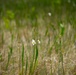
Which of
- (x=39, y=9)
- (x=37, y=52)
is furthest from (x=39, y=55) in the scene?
(x=39, y=9)

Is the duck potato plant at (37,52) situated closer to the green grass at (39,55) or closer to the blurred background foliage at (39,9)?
the green grass at (39,55)

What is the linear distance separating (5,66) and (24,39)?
863 millimetres

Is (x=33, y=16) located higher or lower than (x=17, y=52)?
higher

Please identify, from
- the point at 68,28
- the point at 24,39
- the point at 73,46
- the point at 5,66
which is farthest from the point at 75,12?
the point at 5,66

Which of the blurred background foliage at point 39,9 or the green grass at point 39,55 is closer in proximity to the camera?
the green grass at point 39,55

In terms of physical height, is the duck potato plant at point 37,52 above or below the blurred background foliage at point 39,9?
below

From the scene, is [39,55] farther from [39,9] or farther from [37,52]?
[39,9]

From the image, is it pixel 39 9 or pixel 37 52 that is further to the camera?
pixel 39 9

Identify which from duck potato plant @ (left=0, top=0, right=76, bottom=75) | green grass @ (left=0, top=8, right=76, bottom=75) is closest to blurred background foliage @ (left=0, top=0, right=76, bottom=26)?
duck potato plant @ (left=0, top=0, right=76, bottom=75)

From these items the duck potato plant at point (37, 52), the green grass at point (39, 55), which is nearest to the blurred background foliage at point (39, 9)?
the duck potato plant at point (37, 52)

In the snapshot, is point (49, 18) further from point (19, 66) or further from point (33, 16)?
point (19, 66)

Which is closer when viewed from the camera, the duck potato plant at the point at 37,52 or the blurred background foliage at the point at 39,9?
Result: the duck potato plant at the point at 37,52

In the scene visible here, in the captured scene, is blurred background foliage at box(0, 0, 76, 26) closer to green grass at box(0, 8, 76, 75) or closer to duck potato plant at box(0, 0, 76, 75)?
duck potato plant at box(0, 0, 76, 75)

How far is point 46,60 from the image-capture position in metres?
2.25
